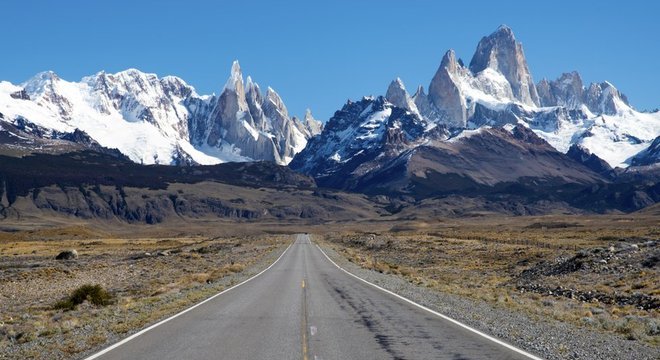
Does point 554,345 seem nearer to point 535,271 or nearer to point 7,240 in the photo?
point 535,271

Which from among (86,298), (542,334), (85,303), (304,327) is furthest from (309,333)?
(86,298)

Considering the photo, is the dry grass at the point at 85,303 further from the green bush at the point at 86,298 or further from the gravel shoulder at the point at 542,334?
the gravel shoulder at the point at 542,334

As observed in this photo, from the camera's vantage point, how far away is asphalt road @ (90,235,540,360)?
15.3m

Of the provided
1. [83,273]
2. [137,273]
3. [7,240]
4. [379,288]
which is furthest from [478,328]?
[7,240]

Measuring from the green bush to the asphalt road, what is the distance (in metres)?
5.51

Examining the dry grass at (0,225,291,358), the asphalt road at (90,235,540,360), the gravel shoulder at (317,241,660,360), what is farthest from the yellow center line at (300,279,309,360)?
the gravel shoulder at (317,241,660,360)

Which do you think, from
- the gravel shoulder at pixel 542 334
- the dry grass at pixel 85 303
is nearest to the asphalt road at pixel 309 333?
the gravel shoulder at pixel 542 334

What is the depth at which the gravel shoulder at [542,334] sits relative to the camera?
15.6 m

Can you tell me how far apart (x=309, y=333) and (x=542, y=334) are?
6486mm

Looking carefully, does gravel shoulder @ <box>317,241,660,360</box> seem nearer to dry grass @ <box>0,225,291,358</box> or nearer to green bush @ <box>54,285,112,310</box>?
dry grass @ <box>0,225,291,358</box>

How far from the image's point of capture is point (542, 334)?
A: 18281 millimetres

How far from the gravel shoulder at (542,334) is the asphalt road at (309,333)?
89 centimetres

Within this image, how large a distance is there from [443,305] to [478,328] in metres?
6.35

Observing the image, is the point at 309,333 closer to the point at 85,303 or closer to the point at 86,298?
the point at 85,303
